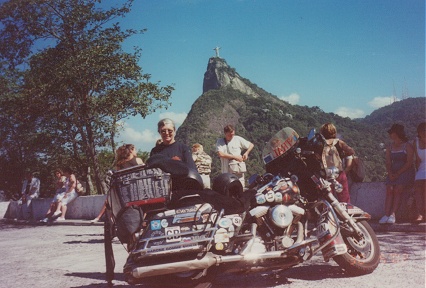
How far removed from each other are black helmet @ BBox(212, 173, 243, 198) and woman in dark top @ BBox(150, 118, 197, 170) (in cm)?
93

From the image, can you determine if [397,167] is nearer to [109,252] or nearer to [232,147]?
[232,147]

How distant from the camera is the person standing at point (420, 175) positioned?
7773 mm

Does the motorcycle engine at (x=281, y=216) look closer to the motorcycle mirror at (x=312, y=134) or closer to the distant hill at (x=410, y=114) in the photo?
the motorcycle mirror at (x=312, y=134)

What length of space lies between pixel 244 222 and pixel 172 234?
773 mm

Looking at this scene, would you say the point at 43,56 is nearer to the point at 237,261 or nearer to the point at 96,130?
the point at 96,130

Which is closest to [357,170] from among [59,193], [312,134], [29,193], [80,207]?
[312,134]

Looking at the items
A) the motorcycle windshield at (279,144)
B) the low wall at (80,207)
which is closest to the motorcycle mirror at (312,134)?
the motorcycle windshield at (279,144)

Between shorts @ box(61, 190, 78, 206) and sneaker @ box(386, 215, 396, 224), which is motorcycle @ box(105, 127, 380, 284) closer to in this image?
sneaker @ box(386, 215, 396, 224)

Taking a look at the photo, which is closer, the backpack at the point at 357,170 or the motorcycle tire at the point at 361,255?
the motorcycle tire at the point at 361,255

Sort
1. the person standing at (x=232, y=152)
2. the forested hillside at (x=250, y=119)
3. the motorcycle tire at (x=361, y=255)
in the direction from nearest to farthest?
the motorcycle tire at (x=361, y=255)
the person standing at (x=232, y=152)
the forested hillside at (x=250, y=119)

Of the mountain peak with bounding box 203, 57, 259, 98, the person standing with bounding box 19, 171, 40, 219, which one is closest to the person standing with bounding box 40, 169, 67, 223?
the person standing with bounding box 19, 171, 40, 219

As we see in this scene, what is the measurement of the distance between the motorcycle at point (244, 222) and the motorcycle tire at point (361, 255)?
1 cm

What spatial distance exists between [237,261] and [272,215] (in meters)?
0.60

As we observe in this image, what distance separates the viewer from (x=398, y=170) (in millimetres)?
8055
